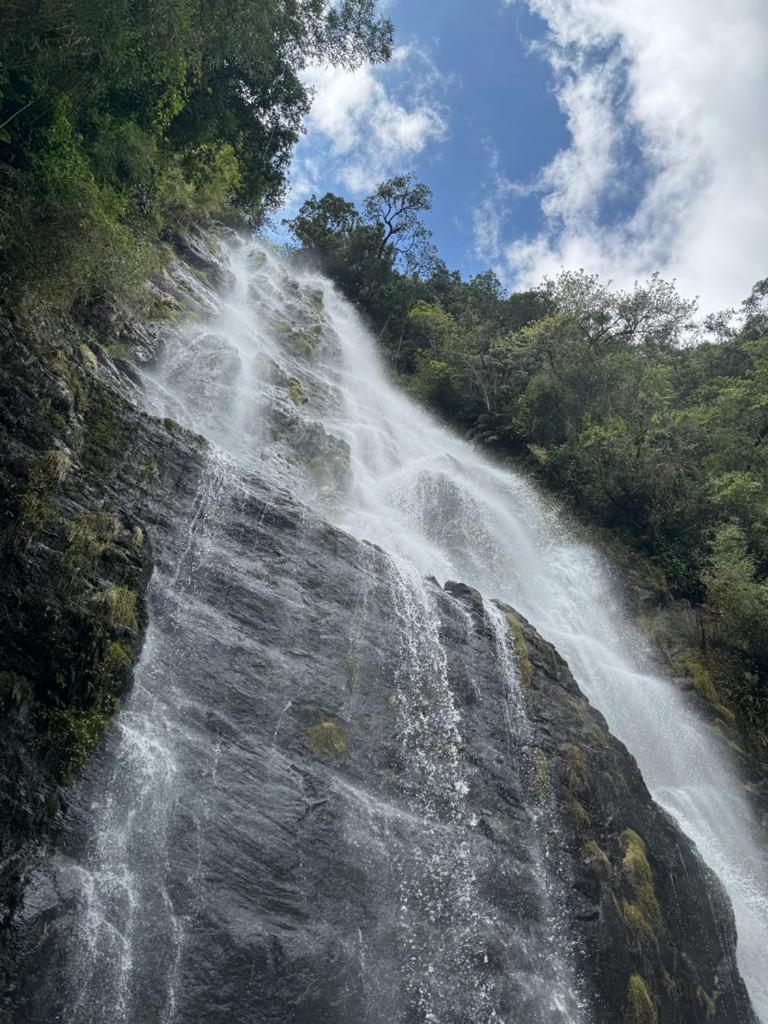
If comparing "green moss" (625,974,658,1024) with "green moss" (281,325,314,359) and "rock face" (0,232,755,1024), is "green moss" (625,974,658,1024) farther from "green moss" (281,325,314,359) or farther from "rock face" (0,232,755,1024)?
"green moss" (281,325,314,359)

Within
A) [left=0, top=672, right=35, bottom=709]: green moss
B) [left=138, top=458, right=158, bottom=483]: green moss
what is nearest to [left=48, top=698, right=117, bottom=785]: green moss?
[left=0, top=672, right=35, bottom=709]: green moss

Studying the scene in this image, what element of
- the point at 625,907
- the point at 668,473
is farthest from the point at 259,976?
the point at 668,473

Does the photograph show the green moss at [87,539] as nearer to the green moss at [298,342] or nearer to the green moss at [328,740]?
the green moss at [328,740]

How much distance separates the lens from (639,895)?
9.67 metres

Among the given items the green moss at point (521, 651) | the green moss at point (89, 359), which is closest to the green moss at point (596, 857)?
the green moss at point (521, 651)

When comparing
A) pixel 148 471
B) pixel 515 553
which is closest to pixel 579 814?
pixel 148 471

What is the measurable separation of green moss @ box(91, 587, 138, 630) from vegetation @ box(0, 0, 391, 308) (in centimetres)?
438

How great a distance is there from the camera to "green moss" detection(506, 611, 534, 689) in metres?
11.6

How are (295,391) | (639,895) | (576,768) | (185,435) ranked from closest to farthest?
(639,895) → (576,768) → (185,435) → (295,391)

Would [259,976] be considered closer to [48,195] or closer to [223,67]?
[48,195]

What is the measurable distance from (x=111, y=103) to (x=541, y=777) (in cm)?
1331

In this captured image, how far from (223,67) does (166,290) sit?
616 cm

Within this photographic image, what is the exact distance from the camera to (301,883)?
7.24 metres

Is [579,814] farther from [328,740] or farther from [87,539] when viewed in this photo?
[87,539]
